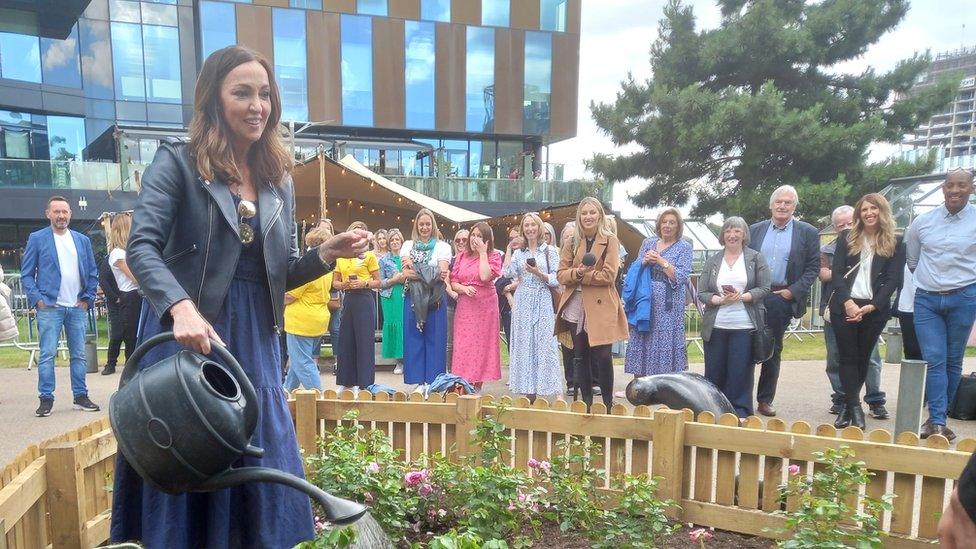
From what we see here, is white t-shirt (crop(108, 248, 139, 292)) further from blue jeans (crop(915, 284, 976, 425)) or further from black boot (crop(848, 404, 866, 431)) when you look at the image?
blue jeans (crop(915, 284, 976, 425))

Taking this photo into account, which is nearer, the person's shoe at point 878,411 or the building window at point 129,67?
the person's shoe at point 878,411

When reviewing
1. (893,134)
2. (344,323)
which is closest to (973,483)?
(344,323)

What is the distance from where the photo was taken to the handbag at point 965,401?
16.5 feet

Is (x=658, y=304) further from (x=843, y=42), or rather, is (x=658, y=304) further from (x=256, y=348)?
(x=843, y=42)

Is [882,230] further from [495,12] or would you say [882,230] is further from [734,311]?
[495,12]

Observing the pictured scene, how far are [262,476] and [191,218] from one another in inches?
29.2

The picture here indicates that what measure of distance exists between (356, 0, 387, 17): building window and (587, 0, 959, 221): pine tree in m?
12.7

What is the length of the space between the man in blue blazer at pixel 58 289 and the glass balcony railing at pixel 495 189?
14519mm

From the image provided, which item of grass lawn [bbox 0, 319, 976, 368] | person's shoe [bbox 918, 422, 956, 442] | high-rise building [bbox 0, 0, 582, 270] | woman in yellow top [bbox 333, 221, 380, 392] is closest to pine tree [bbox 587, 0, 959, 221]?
grass lawn [bbox 0, 319, 976, 368]

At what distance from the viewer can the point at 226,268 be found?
68.0 inches

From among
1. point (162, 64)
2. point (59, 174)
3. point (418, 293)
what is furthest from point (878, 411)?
point (162, 64)

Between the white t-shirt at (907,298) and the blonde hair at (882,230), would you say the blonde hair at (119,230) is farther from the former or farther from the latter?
the white t-shirt at (907,298)

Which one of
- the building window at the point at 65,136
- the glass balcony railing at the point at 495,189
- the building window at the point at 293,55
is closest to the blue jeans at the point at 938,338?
the glass balcony railing at the point at 495,189

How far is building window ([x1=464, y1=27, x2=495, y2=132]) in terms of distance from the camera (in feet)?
84.1
